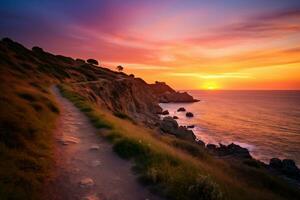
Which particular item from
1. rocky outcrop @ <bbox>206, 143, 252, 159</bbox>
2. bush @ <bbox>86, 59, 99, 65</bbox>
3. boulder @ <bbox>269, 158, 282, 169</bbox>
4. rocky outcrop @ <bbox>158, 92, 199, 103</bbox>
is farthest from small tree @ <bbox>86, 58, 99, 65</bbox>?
boulder @ <bbox>269, 158, 282, 169</bbox>

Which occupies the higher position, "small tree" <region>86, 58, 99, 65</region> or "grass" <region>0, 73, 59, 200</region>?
"small tree" <region>86, 58, 99, 65</region>

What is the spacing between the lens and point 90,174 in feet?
29.2

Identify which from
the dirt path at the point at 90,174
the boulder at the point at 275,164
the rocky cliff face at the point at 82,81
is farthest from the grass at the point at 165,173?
the boulder at the point at 275,164

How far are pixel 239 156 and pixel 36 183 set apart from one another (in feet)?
120

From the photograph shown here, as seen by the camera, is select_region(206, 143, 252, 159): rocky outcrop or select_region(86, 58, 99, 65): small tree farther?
select_region(86, 58, 99, 65): small tree

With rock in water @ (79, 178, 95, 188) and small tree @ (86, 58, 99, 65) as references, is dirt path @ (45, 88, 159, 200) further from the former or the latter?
small tree @ (86, 58, 99, 65)

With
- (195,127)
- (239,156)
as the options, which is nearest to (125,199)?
(239,156)

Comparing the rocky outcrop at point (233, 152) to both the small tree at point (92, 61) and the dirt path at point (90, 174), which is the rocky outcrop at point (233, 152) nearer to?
the dirt path at point (90, 174)

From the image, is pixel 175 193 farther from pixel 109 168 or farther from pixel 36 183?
pixel 36 183

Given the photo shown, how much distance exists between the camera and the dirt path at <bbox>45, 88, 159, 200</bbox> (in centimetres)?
750

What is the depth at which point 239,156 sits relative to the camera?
37.0 m

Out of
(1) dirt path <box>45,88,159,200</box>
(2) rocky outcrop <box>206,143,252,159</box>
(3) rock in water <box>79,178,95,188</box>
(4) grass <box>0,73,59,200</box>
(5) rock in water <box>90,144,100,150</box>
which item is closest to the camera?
(4) grass <box>0,73,59,200</box>

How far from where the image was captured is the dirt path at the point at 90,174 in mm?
7496

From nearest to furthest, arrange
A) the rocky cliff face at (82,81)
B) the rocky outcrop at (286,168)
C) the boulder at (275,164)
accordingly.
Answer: the rocky outcrop at (286,168)
the boulder at (275,164)
the rocky cliff face at (82,81)
